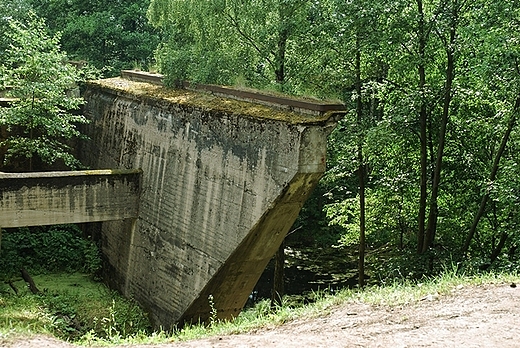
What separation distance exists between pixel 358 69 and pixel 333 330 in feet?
25.6

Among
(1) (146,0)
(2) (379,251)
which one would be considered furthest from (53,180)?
(1) (146,0)

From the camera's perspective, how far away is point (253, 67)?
12.0m

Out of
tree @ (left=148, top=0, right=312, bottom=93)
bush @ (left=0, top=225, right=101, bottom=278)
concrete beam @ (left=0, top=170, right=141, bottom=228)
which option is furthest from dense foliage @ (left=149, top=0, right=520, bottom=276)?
bush @ (left=0, top=225, right=101, bottom=278)

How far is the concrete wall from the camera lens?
8453mm

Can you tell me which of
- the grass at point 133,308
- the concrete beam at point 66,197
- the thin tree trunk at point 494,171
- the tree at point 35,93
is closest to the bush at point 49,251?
the grass at point 133,308

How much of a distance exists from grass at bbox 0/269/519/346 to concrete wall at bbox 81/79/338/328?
1.97 ft

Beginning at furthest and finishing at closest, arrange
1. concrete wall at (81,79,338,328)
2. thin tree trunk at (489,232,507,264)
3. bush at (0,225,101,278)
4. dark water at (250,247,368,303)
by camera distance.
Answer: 1. dark water at (250,247,368,303)
2. bush at (0,225,101,278)
3. thin tree trunk at (489,232,507,264)
4. concrete wall at (81,79,338,328)

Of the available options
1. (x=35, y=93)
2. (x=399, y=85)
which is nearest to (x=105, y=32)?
(x=35, y=93)

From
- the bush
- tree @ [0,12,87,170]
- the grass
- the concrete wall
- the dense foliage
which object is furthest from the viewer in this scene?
the bush

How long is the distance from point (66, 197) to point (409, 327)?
724 centimetres

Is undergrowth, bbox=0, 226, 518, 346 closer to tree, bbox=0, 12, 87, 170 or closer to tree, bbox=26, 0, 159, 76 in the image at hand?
tree, bbox=0, 12, 87, 170

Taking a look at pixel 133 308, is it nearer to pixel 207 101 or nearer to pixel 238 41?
pixel 207 101

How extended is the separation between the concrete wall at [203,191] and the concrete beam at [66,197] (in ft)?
1.37

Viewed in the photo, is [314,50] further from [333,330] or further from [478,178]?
[333,330]
